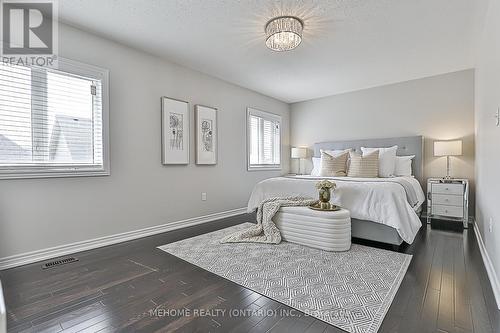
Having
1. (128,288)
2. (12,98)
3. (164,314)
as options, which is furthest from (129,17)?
(164,314)

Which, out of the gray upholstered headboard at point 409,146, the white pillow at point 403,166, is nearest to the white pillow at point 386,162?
the white pillow at point 403,166

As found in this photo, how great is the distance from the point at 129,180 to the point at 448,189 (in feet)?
15.1

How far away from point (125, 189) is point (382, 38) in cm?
371

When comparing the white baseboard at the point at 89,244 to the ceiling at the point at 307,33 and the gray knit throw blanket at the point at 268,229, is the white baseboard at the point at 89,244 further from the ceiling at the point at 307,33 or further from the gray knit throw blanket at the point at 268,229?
the ceiling at the point at 307,33

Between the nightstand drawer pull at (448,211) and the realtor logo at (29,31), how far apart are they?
17.8ft

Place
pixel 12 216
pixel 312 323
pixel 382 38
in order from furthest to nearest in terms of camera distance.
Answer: pixel 382 38 < pixel 12 216 < pixel 312 323

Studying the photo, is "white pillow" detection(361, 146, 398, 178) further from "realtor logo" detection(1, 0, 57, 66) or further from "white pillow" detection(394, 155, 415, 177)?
"realtor logo" detection(1, 0, 57, 66)

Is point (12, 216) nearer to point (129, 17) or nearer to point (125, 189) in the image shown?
point (125, 189)

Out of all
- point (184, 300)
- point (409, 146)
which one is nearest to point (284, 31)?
point (184, 300)

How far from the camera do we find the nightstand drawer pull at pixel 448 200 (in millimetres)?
3622

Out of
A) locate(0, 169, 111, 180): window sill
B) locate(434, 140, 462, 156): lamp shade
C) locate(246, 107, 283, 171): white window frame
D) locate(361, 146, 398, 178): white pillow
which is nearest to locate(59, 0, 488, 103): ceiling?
locate(246, 107, 283, 171): white window frame

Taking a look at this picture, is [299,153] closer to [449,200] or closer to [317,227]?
[449,200]

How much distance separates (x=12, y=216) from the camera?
236 centimetres

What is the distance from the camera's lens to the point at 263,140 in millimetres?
5457
